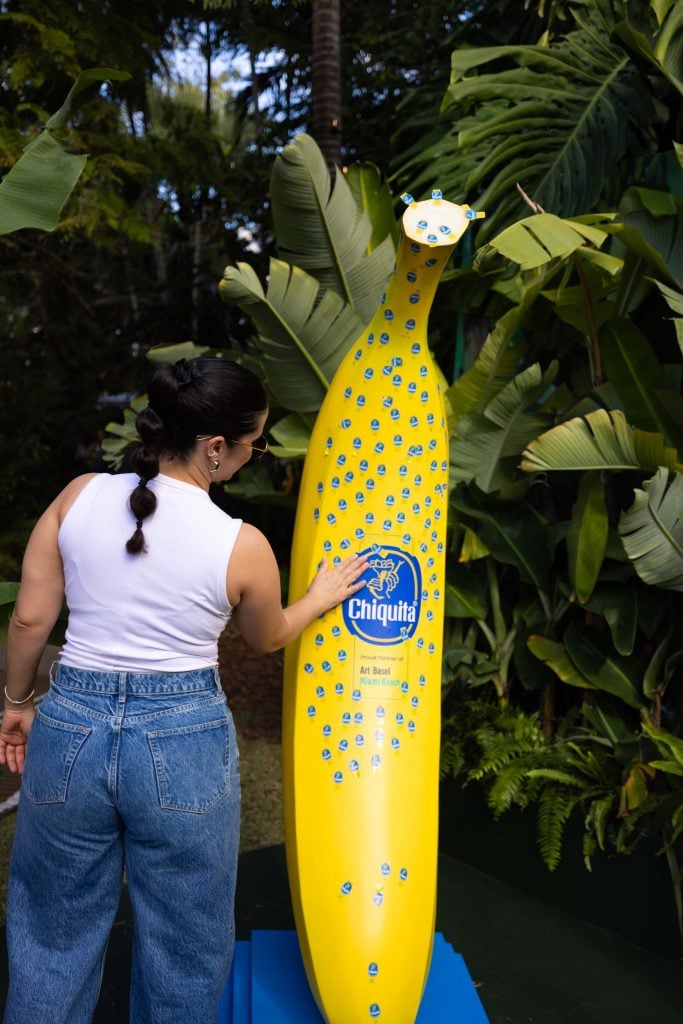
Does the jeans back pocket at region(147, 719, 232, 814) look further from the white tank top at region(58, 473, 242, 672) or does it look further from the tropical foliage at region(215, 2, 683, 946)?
the tropical foliage at region(215, 2, 683, 946)

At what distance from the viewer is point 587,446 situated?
127 inches

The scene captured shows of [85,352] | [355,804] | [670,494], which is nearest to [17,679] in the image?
[355,804]

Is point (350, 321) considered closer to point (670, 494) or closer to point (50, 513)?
point (670, 494)

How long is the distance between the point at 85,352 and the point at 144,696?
926 centimetres

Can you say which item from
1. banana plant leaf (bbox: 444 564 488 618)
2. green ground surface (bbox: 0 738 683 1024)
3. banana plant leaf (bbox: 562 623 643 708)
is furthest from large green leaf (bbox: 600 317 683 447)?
green ground surface (bbox: 0 738 683 1024)

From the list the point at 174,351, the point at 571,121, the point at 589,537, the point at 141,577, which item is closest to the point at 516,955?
the point at 589,537

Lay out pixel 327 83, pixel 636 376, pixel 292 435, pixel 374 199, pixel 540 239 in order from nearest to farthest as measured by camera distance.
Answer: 1. pixel 540 239
2. pixel 636 376
3. pixel 292 435
4. pixel 374 199
5. pixel 327 83

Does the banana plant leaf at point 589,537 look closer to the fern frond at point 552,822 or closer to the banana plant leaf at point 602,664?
the banana plant leaf at point 602,664

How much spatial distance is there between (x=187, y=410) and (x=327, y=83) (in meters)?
4.54

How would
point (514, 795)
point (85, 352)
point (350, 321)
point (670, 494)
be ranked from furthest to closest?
point (85, 352) → point (350, 321) → point (514, 795) → point (670, 494)

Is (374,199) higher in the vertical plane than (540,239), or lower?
lower

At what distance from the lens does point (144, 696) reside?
167cm

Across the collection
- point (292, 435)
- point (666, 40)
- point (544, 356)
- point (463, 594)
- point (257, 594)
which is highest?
point (666, 40)

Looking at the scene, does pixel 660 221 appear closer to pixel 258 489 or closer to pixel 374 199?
pixel 374 199
